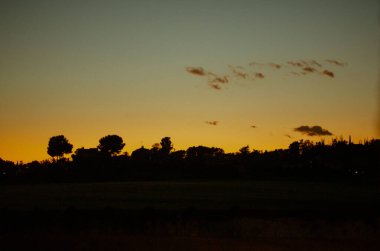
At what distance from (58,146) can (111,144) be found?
19.3 m

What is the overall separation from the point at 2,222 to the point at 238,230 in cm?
1030

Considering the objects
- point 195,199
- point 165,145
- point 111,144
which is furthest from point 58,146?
point 195,199

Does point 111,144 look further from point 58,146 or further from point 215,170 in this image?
point 215,170

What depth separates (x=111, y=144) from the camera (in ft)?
519

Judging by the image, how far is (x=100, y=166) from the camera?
107000 mm

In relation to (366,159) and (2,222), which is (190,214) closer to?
(2,222)

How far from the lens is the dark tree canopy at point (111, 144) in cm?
15812

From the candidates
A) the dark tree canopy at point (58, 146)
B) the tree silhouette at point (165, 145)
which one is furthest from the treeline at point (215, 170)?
the tree silhouette at point (165, 145)

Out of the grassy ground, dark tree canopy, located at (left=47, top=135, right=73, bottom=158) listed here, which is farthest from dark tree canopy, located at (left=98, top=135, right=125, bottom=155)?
the grassy ground

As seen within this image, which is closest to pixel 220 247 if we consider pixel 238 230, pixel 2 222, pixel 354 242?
pixel 238 230

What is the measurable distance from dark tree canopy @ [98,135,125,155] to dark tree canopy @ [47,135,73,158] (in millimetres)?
13693

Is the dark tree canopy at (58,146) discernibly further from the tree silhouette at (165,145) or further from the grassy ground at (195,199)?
the grassy ground at (195,199)

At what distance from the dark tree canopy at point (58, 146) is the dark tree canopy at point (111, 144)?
13.7 meters

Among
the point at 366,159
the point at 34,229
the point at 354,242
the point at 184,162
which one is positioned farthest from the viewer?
the point at 184,162
